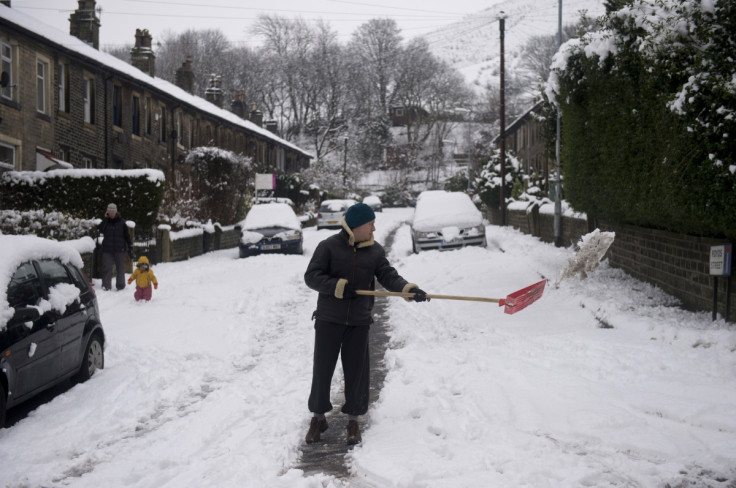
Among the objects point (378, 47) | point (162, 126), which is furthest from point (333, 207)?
point (378, 47)

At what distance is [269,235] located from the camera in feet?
70.5

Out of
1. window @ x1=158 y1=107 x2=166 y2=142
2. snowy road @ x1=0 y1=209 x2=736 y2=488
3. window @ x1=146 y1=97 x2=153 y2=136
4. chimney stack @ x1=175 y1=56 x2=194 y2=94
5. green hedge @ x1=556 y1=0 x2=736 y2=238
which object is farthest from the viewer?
chimney stack @ x1=175 y1=56 x2=194 y2=94

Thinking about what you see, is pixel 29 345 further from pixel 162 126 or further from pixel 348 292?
pixel 162 126

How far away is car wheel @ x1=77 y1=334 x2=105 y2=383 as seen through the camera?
23.9ft

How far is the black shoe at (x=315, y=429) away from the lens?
211 inches

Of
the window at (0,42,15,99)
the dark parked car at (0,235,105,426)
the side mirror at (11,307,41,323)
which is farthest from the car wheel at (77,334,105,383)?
the window at (0,42,15,99)

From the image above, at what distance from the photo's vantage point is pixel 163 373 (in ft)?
25.0

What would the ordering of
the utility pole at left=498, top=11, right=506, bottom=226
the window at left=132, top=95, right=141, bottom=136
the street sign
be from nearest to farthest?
1. the street sign
2. the window at left=132, top=95, right=141, bottom=136
3. the utility pole at left=498, top=11, right=506, bottom=226

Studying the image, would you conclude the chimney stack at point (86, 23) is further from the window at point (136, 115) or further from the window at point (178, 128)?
the window at point (178, 128)

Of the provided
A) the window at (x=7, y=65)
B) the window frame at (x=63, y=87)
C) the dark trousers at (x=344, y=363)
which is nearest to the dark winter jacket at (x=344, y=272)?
the dark trousers at (x=344, y=363)

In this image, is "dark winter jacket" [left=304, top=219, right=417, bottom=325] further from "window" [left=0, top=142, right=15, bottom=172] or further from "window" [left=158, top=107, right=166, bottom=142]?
"window" [left=158, top=107, right=166, bottom=142]

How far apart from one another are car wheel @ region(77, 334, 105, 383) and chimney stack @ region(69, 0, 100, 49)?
24831 mm

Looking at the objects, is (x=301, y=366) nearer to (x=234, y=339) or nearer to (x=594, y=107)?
(x=234, y=339)

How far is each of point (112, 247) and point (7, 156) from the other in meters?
8.62
